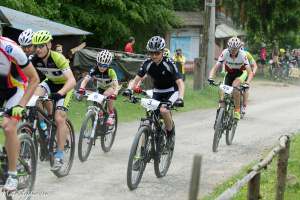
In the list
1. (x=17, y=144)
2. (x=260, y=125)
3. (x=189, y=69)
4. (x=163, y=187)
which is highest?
(x=17, y=144)

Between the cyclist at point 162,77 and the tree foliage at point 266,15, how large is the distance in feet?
90.4

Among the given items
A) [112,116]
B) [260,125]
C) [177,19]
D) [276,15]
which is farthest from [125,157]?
[276,15]

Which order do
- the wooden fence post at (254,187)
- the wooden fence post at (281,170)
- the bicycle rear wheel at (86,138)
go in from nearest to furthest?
the wooden fence post at (254,187)
the wooden fence post at (281,170)
the bicycle rear wheel at (86,138)

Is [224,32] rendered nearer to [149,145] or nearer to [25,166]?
[149,145]

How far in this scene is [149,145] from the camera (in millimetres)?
8883

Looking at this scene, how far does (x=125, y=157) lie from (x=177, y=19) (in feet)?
76.9

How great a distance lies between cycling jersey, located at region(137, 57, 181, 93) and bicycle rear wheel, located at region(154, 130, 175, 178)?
75 centimetres

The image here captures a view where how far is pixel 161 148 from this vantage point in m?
9.28

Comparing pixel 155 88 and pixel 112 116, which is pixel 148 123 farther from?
pixel 112 116

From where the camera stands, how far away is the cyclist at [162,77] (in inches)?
355

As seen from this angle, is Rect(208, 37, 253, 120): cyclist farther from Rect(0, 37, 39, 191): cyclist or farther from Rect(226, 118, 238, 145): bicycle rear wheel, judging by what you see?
Rect(0, 37, 39, 191): cyclist

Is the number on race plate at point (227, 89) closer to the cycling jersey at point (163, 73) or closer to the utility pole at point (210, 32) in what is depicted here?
the cycling jersey at point (163, 73)

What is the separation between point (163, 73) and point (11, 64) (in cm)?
305

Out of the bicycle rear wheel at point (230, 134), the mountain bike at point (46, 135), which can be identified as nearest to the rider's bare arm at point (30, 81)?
the mountain bike at point (46, 135)
